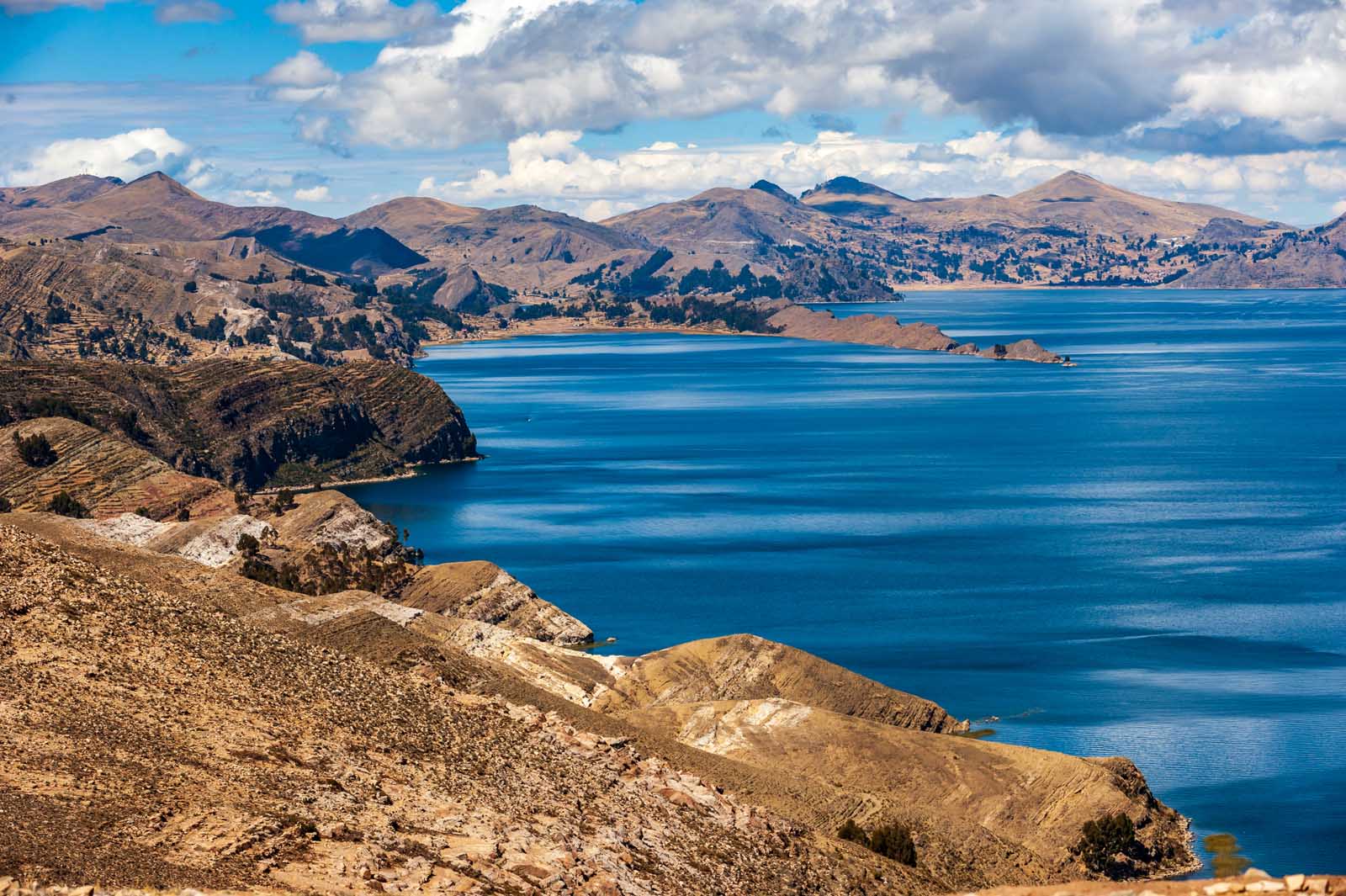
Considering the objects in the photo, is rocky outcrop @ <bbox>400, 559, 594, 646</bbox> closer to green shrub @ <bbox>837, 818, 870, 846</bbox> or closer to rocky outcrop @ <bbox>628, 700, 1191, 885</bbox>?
rocky outcrop @ <bbox>628, 700, 1191, 885</bbox>

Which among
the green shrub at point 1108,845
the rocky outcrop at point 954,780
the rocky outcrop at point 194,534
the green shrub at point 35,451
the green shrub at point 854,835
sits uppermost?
the green shrub at point 35,451

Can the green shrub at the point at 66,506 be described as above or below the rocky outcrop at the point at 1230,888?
below

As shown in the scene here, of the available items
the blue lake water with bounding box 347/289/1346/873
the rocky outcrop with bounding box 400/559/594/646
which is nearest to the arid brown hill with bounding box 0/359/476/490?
the blue lake water with bounding box 347/289/1346/873

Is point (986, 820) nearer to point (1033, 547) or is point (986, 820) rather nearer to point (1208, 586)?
point (1208, 586)

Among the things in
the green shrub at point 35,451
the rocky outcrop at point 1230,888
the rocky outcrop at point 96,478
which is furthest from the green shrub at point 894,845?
the green shrub at point 35,451

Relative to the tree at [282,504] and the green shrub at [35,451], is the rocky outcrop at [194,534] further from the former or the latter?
the green shrub at [35,451]

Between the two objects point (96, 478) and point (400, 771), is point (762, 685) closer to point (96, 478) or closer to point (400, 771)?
point (400, 771)

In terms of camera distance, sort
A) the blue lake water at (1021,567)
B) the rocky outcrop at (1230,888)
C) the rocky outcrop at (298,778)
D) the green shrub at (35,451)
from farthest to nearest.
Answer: the green shrub at (35,451) → the blue lake water at (1021,567) → the rocky outcrop at (298,778) → the rocky outcrop at (1230,888)
